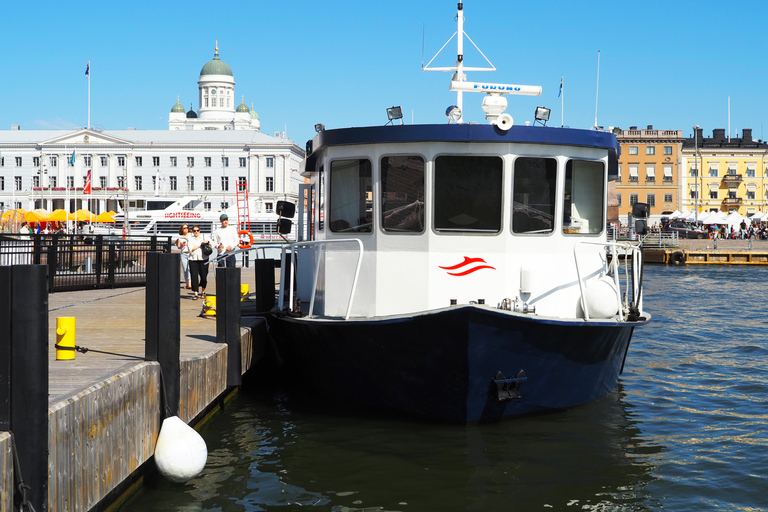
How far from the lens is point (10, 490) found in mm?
5410

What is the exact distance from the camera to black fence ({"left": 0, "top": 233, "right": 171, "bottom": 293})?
1750 cm

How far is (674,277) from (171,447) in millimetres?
39172

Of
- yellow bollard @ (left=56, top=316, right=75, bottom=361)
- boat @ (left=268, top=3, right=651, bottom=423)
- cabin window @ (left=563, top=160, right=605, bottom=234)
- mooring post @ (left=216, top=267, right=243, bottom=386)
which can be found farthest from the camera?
mooring post @ (left=216, top=267, right=243, bottom=386)

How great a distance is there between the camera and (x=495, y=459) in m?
9.23

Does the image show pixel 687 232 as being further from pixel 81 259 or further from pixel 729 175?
pixel 81 259

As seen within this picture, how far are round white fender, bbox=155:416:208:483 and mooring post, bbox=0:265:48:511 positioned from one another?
2220 mm

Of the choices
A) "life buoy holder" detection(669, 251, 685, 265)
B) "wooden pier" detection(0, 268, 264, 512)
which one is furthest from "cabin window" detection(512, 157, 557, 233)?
"life buoy holder" detection(669, 251, 685, 265)

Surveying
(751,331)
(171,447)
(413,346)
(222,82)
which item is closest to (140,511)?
(171,447)

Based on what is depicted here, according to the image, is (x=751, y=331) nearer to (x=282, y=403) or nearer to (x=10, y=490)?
(x=282, y=403)

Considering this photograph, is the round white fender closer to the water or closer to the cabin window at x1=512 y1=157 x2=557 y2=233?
the water

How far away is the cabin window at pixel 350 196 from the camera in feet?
34.5

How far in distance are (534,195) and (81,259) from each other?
44.2 ft

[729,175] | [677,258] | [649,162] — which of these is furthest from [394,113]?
[729,175]

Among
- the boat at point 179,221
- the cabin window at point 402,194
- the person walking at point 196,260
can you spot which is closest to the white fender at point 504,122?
the cabin window at point 402,194
